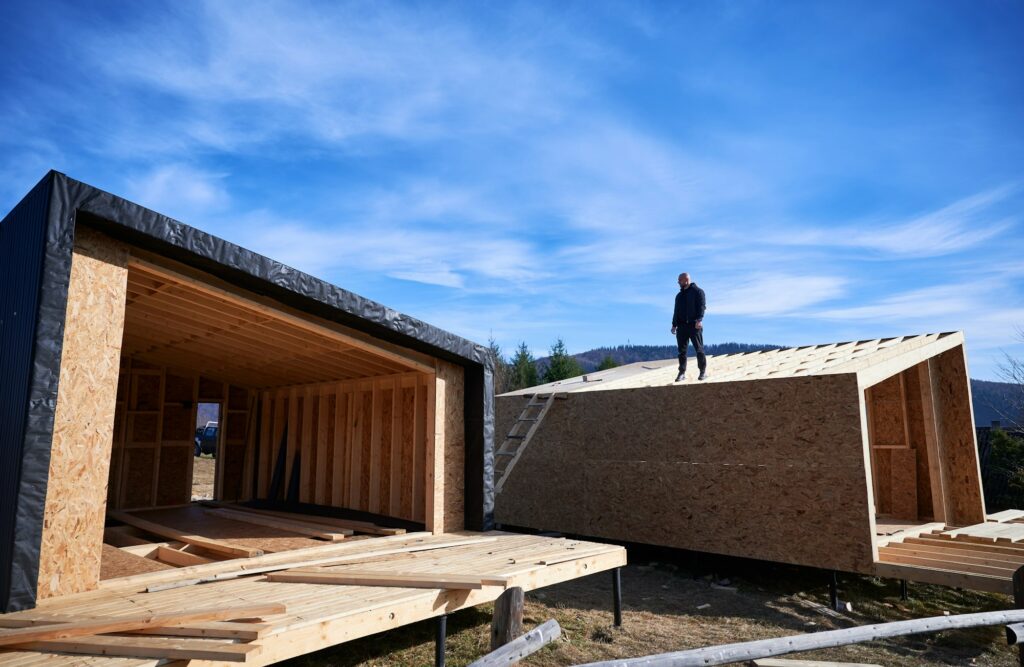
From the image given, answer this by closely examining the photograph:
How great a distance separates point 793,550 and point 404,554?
5.17 meters

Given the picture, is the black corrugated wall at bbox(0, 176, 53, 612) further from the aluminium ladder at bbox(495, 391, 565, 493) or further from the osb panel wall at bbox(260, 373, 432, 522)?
→ the aluminium ladder at bbox(495, 391, 565, 493)

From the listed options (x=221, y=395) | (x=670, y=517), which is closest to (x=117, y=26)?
(x=221, y=395)

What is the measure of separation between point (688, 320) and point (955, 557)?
4932mm

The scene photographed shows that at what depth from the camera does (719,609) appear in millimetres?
7738

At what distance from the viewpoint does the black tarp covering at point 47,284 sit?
442cm

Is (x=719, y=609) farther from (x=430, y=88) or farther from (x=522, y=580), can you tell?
(x=430, y=88)

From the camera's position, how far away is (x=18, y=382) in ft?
15.6

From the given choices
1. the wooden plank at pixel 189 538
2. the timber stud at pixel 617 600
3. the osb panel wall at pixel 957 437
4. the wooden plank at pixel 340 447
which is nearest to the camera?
the wooden plank at pixel 189 538

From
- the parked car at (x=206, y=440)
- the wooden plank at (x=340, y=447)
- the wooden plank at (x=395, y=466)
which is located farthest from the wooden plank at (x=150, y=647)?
the parked car at (x=206, y=440)

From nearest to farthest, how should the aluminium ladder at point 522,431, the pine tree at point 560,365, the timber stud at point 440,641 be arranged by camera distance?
the timber stud at point 440,641
the aluminium ladder at point 522,431
the pine tree at point 560,365

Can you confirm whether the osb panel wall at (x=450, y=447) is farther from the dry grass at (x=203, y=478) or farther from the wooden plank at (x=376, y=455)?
the dry grass at (x=203, y=478)

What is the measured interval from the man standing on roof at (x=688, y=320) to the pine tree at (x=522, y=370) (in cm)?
2534

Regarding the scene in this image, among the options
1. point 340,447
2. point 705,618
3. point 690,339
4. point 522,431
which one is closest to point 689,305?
point 690,339

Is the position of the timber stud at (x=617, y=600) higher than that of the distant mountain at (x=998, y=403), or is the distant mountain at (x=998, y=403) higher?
the distant mountain at (x=998, y=403)
